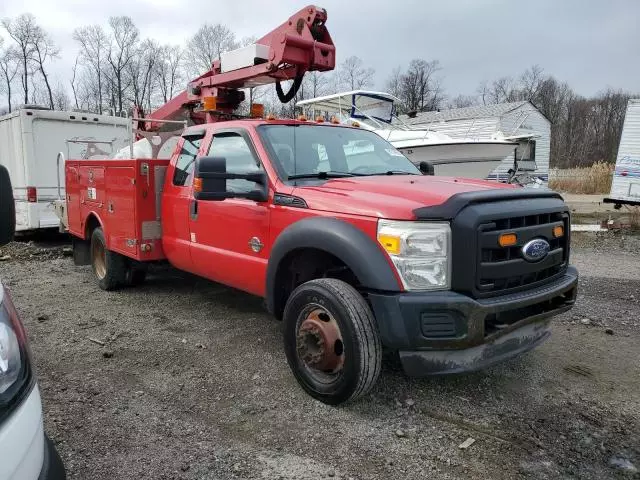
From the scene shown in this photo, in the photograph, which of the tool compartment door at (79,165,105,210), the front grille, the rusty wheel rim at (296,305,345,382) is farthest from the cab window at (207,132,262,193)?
the tool compartment door at (79,165,105,210)

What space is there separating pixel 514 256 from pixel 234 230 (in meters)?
2.22

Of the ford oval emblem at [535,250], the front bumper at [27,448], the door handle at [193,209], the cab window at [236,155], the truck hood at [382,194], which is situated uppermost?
the cab window at [236,155]

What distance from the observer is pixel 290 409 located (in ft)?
10.8

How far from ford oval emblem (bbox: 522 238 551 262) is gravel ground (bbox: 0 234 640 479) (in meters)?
1.00

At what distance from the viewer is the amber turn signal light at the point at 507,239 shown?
2994 millimetres

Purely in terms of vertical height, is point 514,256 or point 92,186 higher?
point 92,186

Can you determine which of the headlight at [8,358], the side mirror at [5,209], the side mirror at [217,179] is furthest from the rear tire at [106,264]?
the headlight at [8,358]

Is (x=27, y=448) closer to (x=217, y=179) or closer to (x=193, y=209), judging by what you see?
(x=217, y=179)

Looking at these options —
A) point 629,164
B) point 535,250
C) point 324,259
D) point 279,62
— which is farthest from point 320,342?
point 629,164

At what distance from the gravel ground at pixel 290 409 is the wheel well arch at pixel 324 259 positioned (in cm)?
71

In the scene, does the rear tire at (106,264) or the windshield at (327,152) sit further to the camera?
the rear tire at (106,264)

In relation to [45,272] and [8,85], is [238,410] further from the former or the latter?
[8,85]

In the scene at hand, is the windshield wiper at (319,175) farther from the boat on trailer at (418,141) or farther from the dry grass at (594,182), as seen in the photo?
the dry grass at (594,182)

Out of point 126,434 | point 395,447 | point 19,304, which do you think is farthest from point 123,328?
point 395,447
